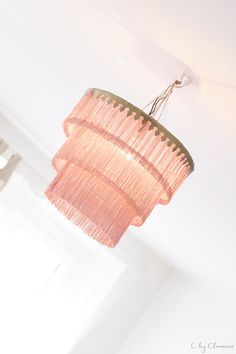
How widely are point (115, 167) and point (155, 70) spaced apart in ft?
1.71

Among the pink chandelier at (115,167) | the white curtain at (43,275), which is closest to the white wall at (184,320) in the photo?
the white curtain at (43,275)

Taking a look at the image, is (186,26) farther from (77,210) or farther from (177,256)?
(177,256)

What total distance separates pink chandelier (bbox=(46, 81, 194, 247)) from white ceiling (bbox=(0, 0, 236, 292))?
30 cm

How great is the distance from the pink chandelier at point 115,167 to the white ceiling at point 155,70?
30 cm

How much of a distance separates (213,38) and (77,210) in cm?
61

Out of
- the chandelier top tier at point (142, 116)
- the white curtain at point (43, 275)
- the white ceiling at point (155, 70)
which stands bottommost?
the white curtain at point (43, 275)

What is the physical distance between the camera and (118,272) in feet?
11.5

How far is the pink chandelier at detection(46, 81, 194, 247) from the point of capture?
131 cm

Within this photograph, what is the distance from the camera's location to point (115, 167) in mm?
1315

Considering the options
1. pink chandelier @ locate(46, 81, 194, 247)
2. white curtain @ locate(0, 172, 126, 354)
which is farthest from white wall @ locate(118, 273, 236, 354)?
pink chandelier @ locate(46, 81, 194, 247)

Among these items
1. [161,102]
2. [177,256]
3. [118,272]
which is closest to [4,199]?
[118,272]

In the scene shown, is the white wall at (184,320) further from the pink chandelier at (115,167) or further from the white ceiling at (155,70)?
the pink chandelier at (115,167)

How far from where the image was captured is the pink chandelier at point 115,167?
1306 mm

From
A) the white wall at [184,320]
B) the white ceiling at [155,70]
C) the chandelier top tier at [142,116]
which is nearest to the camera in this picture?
the chandelier top tier at [142,116]
